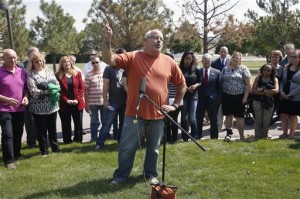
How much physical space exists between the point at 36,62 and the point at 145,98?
8.29ft

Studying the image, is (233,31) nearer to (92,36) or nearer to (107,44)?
(92,36)

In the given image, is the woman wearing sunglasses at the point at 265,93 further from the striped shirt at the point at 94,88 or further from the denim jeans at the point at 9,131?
the denim jeans at the point at 9,131

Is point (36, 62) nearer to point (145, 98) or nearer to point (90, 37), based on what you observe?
point (145, 98)

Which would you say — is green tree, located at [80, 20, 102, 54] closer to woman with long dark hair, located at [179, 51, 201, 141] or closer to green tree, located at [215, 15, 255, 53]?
green tree, located at [215, 15, 255, 53]

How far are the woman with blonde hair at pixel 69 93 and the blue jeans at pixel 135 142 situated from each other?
102 inches

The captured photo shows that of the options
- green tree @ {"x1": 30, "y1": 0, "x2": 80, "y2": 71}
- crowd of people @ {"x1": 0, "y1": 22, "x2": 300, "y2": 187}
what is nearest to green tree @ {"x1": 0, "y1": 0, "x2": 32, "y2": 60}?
green tree @ {"x1": 30, "y1": 0, "x2": 80, "y2": 71}

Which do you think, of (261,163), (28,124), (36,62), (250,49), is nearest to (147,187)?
(261,163)

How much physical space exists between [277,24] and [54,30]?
2017 cm

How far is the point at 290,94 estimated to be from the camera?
7.62 meters

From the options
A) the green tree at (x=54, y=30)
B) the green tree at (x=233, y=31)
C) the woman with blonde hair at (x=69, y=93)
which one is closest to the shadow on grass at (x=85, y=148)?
the woman with blonde hair at (x=69, y=93)

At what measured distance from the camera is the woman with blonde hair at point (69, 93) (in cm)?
748

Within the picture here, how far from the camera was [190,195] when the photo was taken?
4.99 metres

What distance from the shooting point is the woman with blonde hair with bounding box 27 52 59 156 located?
21.6ft

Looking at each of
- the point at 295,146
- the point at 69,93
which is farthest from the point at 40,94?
the point at 295,146
